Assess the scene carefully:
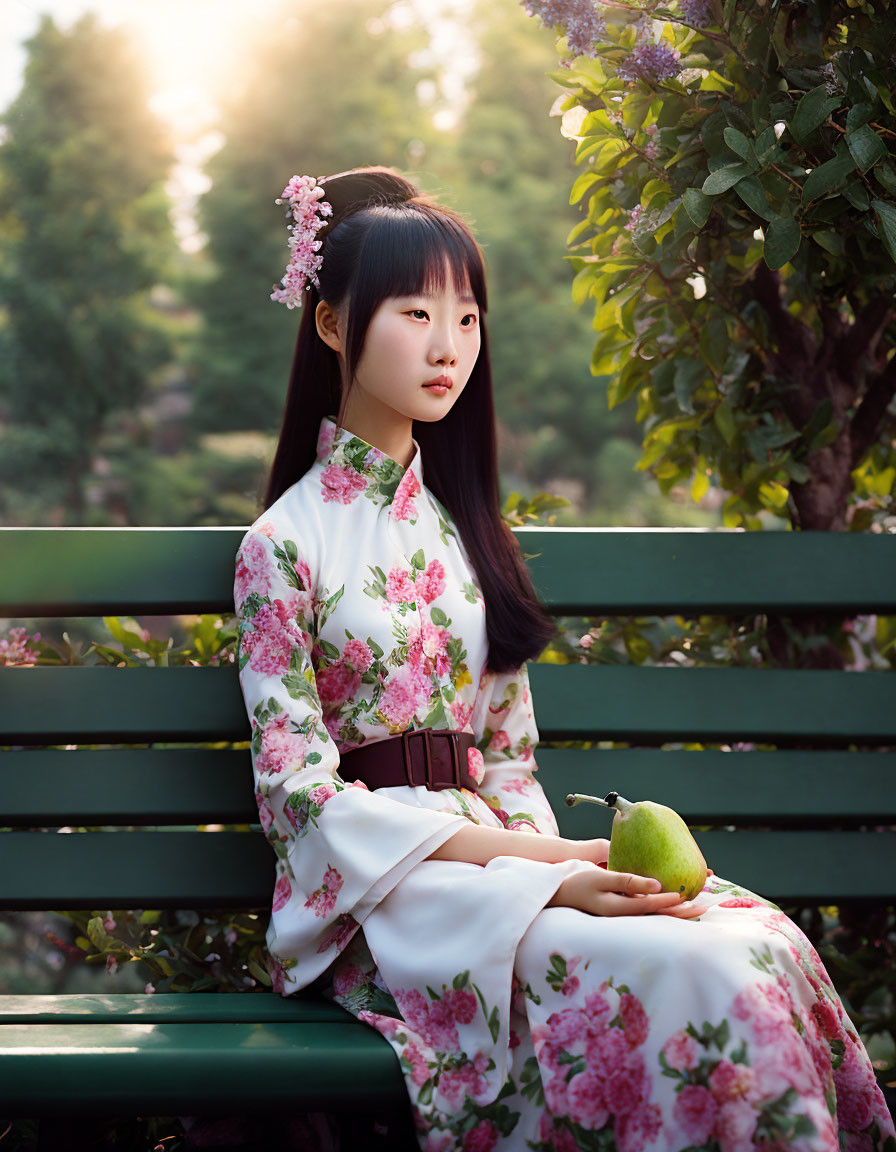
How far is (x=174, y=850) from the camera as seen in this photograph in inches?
93.3

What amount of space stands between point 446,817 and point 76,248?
20.1 meters

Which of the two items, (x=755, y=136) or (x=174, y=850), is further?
(x=174, y=850)

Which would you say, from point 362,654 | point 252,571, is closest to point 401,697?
point 362,654

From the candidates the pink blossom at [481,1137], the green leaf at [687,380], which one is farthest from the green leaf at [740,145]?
the pink blossom at [481,1137]

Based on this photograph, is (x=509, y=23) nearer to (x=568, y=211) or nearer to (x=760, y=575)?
(x=568, y=211)

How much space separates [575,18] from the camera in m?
2.23

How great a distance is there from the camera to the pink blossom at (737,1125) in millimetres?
1514

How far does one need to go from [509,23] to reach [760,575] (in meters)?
25.3

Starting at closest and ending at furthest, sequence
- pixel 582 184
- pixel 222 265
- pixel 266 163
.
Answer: pixel 582 184 → pixel 266 163 → pixel 222 265

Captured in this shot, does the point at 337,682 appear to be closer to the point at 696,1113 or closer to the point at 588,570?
the point at 588,570

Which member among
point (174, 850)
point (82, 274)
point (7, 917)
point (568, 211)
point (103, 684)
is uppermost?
point (568, 211)

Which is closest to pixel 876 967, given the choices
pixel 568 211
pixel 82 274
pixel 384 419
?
pixel 384 419

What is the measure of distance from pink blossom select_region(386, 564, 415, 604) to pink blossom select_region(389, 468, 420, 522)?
11 cm

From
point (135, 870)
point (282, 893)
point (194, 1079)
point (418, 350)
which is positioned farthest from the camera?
point (135, 870)
